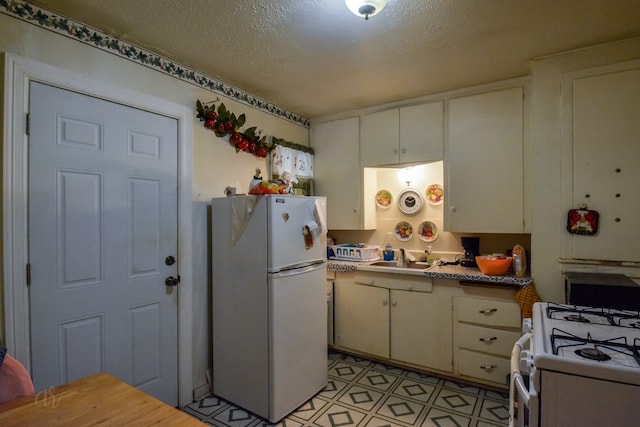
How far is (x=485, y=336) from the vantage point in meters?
2.32

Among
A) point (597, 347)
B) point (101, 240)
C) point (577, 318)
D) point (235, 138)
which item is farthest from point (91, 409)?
point (235, 138)

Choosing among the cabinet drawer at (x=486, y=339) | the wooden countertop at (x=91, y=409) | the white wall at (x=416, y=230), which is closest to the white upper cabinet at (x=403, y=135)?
the white wall at (x=416, y=230)

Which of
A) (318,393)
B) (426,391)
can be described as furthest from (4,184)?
(426,391)

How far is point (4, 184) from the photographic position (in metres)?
1.45

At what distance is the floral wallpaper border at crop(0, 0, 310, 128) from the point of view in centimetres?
152

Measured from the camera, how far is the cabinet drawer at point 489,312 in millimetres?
2227

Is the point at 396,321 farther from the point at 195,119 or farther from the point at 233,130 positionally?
the point at 195,119

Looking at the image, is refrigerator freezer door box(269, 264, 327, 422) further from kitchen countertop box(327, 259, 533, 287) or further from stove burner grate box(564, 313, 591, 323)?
stove burner grate box(564, 313, 591, 323)

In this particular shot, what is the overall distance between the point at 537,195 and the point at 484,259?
22.1 inches

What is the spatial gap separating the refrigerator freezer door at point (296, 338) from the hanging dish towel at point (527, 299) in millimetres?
1342

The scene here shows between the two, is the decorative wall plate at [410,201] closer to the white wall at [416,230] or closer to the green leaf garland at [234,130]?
the white wall at [416,230]

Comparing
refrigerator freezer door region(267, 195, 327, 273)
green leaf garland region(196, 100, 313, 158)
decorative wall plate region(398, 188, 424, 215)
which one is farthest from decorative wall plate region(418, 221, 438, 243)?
green leaf garland region(196, 100, 313, 158)

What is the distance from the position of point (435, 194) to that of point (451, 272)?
0.90m

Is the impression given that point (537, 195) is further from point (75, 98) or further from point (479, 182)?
point (75, 98)
